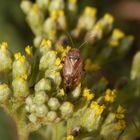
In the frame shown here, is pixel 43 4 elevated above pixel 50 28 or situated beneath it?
elevated above

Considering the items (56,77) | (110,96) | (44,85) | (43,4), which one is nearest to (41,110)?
(44,85)

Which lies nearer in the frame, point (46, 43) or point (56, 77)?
point (56, 77)

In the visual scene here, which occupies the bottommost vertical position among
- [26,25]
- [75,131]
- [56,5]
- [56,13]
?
[75,131]

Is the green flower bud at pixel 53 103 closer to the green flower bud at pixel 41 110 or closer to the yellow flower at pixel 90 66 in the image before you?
the green flower bud at pixel 41 110

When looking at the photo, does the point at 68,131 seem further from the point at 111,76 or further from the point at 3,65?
the point at 111,76

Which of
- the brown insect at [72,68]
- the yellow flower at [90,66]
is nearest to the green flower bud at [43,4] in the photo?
the yellow flower at [90,66]

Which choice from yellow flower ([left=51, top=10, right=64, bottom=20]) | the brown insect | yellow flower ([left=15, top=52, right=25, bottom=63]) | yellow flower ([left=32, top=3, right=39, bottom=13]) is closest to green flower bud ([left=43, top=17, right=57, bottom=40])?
yellow flower ([left=51, top=10, right=64, bottom=20])

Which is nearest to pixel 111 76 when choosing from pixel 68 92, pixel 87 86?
pixel 87 86

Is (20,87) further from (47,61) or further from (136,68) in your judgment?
(136,68)
